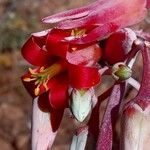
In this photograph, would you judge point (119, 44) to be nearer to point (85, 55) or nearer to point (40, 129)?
point (85, 55)

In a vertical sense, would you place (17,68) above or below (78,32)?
below

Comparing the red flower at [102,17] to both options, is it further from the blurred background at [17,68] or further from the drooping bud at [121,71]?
the blurred background at [17,68]

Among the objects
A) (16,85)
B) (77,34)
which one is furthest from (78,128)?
(16,85)

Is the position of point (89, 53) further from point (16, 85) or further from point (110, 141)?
point (16, 85)

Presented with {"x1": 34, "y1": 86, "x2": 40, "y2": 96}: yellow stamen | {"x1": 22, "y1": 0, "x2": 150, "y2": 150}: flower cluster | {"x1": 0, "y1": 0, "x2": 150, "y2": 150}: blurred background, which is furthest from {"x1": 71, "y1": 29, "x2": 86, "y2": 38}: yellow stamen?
{"x1": 0, "y1": 0, "x2": 150, "y2": 150}: blurred background

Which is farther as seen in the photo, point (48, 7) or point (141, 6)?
point (48, 7)

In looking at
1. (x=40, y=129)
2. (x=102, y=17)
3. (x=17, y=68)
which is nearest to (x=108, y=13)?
(x=102, y=17)
